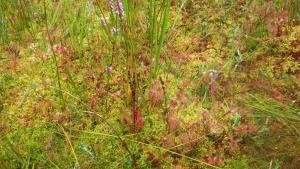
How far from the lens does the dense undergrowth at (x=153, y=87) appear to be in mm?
2473

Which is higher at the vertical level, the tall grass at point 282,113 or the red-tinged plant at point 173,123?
the tall grass at point 282,113

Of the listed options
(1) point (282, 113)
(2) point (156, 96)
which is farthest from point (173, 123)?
(1) point (282, 113)

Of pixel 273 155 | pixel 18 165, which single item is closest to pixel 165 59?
pixel 273 155

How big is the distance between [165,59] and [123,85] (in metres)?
0.57

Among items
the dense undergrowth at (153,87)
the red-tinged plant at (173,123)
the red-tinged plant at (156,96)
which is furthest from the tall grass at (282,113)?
the red-tinged plant at (156,96)

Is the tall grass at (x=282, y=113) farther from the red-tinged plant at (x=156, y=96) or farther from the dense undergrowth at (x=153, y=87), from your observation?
the red-tinged plant at (x=156, y=96)

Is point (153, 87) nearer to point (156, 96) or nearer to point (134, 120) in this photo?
point (156, 96)

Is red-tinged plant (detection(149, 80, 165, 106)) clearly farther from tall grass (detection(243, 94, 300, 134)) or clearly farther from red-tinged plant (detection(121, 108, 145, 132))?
tall grass (detection(243, 94, 300, 134))

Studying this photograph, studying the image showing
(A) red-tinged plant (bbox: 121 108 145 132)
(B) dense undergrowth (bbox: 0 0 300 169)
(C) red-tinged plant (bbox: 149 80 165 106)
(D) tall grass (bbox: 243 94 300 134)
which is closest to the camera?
(D) tall grass (bbox: 243 94 300 134)

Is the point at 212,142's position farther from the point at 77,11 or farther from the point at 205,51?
the point at 77,11

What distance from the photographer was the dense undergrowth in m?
2.47

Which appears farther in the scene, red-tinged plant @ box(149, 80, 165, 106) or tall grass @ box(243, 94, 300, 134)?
red-tinged plant @ box(149, 80, 165, 106)

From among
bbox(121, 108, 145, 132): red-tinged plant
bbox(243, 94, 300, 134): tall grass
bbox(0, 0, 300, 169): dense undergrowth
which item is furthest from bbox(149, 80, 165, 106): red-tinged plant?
bbox(243, 94, 300, 134): tall grass

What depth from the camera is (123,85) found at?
2.86 meters
